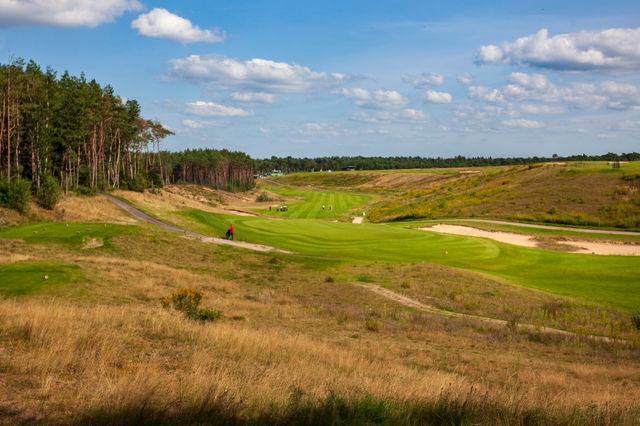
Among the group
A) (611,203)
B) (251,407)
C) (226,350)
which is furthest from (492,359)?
(611,203)

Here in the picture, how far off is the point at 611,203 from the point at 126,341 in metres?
62.6

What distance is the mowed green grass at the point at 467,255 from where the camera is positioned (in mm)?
24719

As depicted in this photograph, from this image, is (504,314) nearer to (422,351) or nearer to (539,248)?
(422,351)

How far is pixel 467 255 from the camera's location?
36438mm

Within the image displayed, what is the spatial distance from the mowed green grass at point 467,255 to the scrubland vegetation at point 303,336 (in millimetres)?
263

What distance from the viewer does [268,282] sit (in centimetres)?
2450

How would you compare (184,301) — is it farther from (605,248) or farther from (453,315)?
(605,248)

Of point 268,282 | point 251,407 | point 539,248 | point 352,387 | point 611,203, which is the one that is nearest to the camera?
point 251,407

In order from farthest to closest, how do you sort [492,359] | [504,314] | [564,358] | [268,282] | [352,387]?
[268,282]
[504,314]
[564,358]
[492,359]
[352,387]

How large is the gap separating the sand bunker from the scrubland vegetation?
5977 millimetres

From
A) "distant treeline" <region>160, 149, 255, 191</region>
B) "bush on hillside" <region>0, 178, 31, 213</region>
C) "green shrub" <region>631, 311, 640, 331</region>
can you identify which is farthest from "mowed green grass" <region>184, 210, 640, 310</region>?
"distant treeline" <region>160, 149, 255, 191</region>

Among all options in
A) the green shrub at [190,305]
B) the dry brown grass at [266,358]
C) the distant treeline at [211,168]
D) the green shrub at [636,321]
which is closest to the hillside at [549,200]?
the green shrub at [636,321]

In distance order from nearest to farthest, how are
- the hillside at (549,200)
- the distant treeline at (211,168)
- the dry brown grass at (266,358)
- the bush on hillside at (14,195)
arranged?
the dry brown grass at (266,358) → the bush on hillside at (14,195) → the hillside at (549,200) → the distant treeline at (211,168)

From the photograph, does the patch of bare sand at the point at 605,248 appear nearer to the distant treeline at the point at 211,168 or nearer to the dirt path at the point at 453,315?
the dirt path at the point at 453,315
